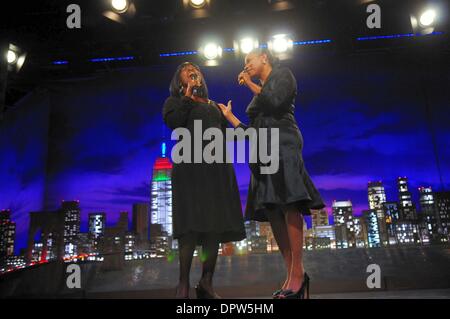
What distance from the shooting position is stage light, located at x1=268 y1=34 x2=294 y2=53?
452 cm

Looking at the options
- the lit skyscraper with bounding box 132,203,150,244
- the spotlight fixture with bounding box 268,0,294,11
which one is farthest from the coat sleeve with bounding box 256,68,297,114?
the lit skyscraper with bounding box 132,203,150,244

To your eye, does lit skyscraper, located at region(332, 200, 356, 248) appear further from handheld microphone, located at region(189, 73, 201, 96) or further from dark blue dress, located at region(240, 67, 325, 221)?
handheld microphone, located at region(189, 73, 201, 96)

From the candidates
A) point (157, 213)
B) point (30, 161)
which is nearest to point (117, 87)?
point (30, 161)

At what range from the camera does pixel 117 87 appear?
5562 mm

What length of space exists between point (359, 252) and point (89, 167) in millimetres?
3786

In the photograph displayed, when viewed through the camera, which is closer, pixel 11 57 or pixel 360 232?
pixel 11 57

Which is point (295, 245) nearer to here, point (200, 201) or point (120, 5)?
point (200, 201)

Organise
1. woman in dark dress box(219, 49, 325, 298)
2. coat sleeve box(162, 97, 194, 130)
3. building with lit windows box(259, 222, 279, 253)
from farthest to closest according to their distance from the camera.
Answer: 1. building with lit windows box(259, 222, 279, 253)
2. coat sleeve box(162, 97, 194, 130)
3. woman in dark dress box(219, 49, 325, 298)

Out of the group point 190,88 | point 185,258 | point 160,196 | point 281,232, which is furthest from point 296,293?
point 160,196

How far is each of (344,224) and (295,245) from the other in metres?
3.27

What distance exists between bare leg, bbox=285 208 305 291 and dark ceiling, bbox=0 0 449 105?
2.81 meters

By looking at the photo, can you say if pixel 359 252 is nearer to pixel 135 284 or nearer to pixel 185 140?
pixel 135 284

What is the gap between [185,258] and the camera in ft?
7.06
